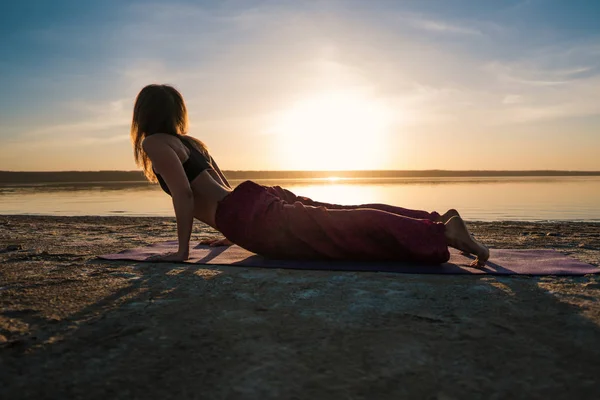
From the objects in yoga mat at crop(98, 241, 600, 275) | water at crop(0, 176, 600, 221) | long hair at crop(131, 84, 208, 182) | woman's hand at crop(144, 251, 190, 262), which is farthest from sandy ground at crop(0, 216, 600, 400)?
water at crop(0, 176, 600, 221)

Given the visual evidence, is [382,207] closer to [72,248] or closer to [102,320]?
[102,320]

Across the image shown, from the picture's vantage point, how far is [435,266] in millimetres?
3166

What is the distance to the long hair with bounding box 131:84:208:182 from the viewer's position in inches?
130

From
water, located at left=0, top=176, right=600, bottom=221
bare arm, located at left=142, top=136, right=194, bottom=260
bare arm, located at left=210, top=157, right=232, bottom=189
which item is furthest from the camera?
water, located at left=0, top=176, right=600, bottom=221

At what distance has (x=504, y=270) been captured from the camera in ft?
9.96

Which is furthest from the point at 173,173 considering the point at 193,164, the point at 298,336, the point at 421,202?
the point at 421,202

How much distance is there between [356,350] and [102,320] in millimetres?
1125

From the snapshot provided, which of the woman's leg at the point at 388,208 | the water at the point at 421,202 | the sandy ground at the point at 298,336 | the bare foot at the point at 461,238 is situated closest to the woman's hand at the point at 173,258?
the sandy ground at the point at 298,336

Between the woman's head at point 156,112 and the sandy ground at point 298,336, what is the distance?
112 centimetres

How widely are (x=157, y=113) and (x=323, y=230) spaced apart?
1504 mm

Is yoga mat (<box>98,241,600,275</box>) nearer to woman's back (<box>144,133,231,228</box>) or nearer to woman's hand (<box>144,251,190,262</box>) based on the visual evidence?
woman's hand (<box>144,251,190,262</box>)

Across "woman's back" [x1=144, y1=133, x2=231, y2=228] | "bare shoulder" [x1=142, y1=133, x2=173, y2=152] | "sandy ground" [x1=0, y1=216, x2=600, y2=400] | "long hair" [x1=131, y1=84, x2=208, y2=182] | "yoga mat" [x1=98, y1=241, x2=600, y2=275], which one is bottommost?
"sandy ground" [x1=0, y1=216, x2=600, y2=400]

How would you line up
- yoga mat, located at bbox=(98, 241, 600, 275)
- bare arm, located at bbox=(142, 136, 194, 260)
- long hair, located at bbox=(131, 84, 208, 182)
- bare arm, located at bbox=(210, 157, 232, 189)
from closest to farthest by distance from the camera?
1. yoga mat, located at bbox=(98, 241, 600, 275)
2. bare arm, located at bbox=(142, 136, 194, 260)
3. long hair, located at bbox=(131, 84, 208, 182)
4. bare arm, located at bbox=(210, 157, 232, 189)

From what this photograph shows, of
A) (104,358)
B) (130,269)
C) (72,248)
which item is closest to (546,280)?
(104,358)
